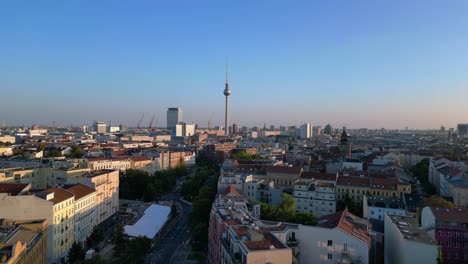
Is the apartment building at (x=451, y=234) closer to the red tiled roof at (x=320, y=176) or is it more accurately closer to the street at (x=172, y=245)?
the red tiled roof at (x=320, y=176)

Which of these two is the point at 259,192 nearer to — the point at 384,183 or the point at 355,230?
the point at 384,183

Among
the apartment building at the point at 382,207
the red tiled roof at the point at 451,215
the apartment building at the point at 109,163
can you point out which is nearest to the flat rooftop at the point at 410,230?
the red tiled roof at the point at 451,215

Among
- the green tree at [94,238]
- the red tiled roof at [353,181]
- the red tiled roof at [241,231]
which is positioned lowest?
the green tree at [94,238]

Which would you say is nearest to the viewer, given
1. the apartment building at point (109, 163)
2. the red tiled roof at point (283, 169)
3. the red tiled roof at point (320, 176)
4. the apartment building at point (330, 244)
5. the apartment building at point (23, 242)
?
the apartment building at point (23, 242)

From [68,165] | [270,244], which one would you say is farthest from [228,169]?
[270,244]

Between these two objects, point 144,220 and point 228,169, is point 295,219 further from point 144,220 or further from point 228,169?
point 228,169

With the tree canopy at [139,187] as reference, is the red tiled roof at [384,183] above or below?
above

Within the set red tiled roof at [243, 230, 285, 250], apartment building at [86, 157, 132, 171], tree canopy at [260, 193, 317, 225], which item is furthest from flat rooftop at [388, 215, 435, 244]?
apartment building at [86, 157, 132, 171]

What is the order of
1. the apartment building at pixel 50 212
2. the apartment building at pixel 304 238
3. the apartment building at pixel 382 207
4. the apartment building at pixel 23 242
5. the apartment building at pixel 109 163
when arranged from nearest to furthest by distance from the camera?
the apartment building at pixel 23 242 < the apartment building at pixel 304 238 < the apartment building at pixel 50 212 < the apartment building at pixel 382 207 < the apartment building at pixel 109 163
